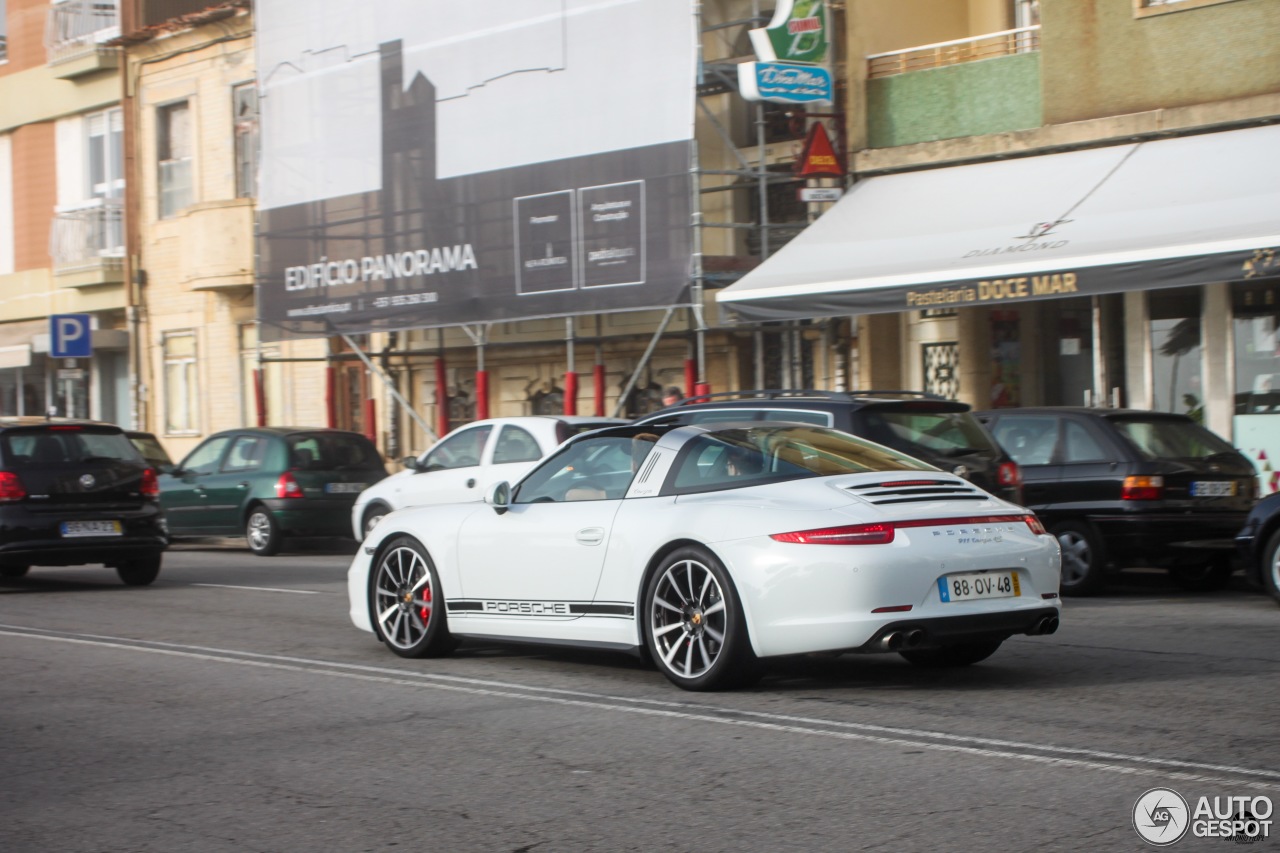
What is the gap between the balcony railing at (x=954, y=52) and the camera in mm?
20016

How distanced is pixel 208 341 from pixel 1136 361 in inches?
746

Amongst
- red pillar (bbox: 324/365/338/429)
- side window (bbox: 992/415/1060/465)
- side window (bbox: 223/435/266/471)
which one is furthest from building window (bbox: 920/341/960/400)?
red pillar (bbox: 324/365/338/429)

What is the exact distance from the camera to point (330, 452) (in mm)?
20469

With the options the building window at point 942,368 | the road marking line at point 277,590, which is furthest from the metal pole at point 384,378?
the road marking line at point 277,590

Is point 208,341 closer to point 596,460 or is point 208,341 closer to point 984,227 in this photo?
point 984,227

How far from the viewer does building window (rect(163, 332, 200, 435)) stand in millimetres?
32312

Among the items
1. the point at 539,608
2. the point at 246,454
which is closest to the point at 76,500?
the point at 246,454

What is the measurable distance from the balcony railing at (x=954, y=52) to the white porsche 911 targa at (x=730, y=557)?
1252cm

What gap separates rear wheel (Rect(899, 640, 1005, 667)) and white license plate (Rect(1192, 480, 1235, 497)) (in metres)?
5.05

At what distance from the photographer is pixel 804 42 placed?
20672mm

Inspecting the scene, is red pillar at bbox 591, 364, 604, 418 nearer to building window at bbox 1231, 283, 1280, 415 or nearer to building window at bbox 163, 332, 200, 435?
building window at bbox 1231, 283, 1280, 415

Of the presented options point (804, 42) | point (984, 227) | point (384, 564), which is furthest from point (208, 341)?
point (384, 564)

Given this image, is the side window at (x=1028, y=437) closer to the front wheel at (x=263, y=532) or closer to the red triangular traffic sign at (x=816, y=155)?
the red triangular traffic sign at (x=816, y=155)
